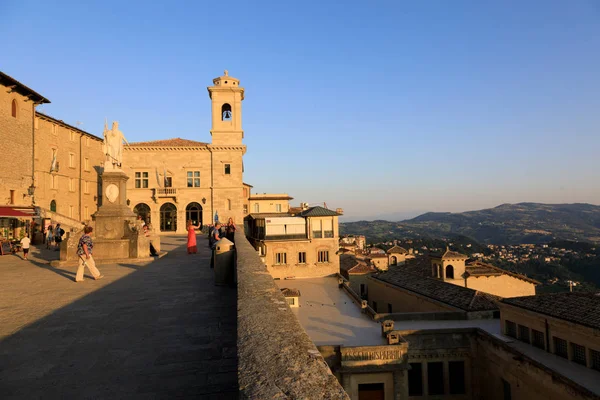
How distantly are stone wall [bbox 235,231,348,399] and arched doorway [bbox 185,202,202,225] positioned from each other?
118ft

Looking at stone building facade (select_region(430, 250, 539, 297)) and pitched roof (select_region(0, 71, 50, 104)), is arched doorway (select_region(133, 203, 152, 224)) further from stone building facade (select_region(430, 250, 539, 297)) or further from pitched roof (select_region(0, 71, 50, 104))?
stone building facade (select_region(430, 250, 539, 297))

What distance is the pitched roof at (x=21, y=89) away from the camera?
84.5ft

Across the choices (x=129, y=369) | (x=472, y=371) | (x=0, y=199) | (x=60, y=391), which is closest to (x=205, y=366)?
(x=129, y=369)

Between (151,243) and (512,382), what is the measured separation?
1982cm

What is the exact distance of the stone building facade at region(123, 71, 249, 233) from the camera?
38094 millimetres

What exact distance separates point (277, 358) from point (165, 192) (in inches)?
1504

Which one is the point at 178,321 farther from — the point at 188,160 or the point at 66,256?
the point at 188,160

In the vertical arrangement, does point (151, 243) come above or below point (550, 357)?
above

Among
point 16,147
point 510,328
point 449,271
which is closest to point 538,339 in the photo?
point 510,328

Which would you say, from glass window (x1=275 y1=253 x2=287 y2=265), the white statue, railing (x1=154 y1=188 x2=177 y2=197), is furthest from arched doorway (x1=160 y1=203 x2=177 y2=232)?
the white statue

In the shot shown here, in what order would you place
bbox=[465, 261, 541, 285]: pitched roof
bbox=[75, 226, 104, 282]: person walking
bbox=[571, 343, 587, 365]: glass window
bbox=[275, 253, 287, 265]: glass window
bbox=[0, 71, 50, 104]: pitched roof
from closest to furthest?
bbox=[75, 226, 104, 282]: person walking, bbox=[571, 343, 587, 365]: glass window, bbox=[0, 71, 50, 104]: pitched roof, bbox=[465, 261, 541, 285]: pitched roof, bbox=[275, 253, 287, 265]: glass window

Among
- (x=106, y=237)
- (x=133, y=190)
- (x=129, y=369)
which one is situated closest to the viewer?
(x=129, y=369)

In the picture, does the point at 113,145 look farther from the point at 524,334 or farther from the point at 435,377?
the point at 524,334

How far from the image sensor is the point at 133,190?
1503 inches
